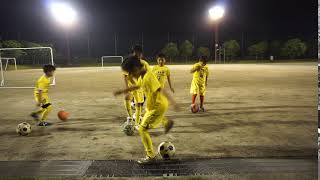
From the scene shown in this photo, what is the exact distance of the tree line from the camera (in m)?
64.8

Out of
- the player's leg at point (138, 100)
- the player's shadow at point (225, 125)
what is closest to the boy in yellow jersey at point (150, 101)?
the player's shadow at point (225, 125)

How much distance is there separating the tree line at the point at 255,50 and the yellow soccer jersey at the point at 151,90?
194 ft

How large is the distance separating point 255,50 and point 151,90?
64.4m

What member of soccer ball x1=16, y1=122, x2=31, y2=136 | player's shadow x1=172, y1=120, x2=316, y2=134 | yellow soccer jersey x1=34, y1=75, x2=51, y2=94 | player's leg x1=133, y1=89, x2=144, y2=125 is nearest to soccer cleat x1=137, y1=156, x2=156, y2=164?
player's shadow x1=172, y1=120, x2=316, y2=134

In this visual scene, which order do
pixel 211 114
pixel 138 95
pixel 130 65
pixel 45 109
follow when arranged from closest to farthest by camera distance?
pixel 130 65, pixel 138 95, pixel 45 109, pixel 211 114

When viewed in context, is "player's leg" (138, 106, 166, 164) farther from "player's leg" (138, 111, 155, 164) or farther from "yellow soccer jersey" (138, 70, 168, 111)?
"yellow soccer jersey" (138, 70, 168, 111)

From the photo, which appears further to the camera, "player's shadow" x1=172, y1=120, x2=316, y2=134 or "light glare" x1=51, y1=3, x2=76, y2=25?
"light glare" x1=51, y1=3, x2=76, y2=25

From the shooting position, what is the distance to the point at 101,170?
223 inches

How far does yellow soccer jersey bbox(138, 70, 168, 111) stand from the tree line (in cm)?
5926

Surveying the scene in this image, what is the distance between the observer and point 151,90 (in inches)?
230

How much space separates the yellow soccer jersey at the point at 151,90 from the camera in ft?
19.1

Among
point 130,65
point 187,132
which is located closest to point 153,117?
point 130,65

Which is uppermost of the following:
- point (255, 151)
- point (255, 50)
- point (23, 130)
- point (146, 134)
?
point (255, 50)

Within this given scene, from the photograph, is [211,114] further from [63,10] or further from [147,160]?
[63,10]
